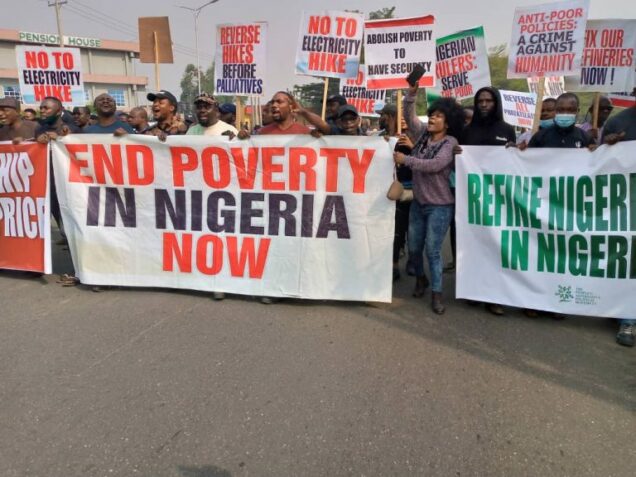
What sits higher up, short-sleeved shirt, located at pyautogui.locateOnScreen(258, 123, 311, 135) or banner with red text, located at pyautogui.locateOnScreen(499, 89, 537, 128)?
banner with red text, located at pyautogui.locateOnScreen(499, 89, 537, 128)

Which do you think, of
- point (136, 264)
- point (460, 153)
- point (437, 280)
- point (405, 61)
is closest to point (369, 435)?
point (437, 280)

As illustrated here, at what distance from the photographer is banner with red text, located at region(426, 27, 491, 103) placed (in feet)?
19.2

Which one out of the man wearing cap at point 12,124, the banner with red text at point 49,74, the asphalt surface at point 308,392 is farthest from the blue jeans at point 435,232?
the banner with red text at point 49,74

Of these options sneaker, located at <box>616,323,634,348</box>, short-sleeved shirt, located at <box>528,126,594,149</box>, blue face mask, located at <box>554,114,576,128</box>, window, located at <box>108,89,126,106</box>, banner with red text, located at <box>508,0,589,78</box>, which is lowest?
sneaker, located at <box>616,323,634,348</box>

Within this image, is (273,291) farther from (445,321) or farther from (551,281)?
(551,281)

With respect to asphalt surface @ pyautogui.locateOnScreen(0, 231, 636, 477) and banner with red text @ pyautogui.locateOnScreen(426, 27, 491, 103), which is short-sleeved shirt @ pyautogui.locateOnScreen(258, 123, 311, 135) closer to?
asphalt surface @ pyautogui.locateOnScreen(0, 231, 636, 477)

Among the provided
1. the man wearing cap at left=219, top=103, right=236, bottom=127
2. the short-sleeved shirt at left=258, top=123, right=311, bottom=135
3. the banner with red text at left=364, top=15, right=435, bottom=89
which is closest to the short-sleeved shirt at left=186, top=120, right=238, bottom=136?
the short-sleeved shirt at left=258, top=123, right=311, bottom=135

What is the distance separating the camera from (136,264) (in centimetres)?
479

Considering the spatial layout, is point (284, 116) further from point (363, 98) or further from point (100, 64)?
point (100, 64)

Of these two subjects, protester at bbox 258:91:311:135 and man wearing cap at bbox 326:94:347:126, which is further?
man wearing cap at bbox 326:94:347:126

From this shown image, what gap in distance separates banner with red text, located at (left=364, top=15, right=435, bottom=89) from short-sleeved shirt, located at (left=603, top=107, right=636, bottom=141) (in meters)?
1.84

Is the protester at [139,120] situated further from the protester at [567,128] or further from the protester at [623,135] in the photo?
the protester at [623,135]

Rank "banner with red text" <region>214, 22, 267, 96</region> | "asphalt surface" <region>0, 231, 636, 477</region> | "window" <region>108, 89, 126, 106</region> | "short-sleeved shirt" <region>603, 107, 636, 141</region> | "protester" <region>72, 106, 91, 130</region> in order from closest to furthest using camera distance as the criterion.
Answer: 1. "asphalt surface" <region>0, 231, 636, 477</region>
2. "short-sleeved shirt" <region>603, 107, 636, 141</region>
3. "banner with red text" <region>214, 22, 267, 96</region>
4. "protester" <region>72, 106, 91, 130</region>
5. "window" <region>108, 89, 126, 106</region>

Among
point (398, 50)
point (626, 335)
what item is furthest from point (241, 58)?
point (626, 335)
